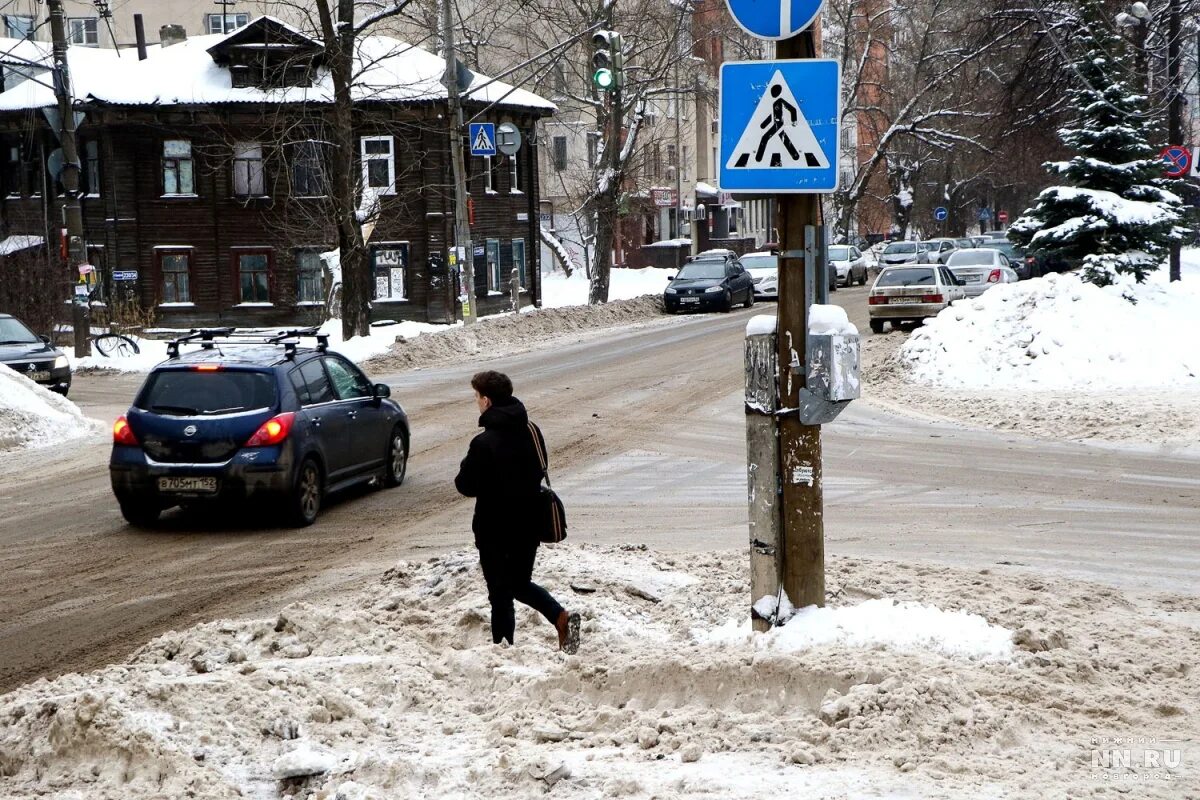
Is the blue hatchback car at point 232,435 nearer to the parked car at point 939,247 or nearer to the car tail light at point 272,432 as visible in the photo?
the car tail light at point 272,432

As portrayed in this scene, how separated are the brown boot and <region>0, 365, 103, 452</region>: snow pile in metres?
12.6

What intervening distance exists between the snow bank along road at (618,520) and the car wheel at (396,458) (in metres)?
0.20

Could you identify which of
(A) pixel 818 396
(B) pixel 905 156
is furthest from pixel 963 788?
(B) pixel 905 156

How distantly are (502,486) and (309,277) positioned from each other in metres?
36.2

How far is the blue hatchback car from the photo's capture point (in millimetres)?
11859

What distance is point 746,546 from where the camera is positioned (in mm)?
10492

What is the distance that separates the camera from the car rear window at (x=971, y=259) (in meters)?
38.6

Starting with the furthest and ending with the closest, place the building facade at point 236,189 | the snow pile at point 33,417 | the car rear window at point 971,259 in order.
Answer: the building facade at point 236,189
the car rear window at point 971,259
the snow pile at point 33,417

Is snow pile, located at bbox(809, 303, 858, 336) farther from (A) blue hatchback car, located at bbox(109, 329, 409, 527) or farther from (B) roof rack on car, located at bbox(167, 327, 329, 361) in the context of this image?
(B) roof rack on car, located at bbox(167, 327, 329, 361)

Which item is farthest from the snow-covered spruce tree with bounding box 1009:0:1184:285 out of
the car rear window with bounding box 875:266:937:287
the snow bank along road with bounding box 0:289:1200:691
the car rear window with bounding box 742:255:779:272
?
the car rear window with bounding box 742:255:779:272

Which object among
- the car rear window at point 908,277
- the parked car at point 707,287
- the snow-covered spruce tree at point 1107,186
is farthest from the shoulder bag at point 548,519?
the parked car at point 707,287

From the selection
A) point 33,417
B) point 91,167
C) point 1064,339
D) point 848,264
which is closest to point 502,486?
point 33,417

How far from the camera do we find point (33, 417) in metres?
18.5

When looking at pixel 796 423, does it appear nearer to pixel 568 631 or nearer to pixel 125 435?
pixel 568 631
